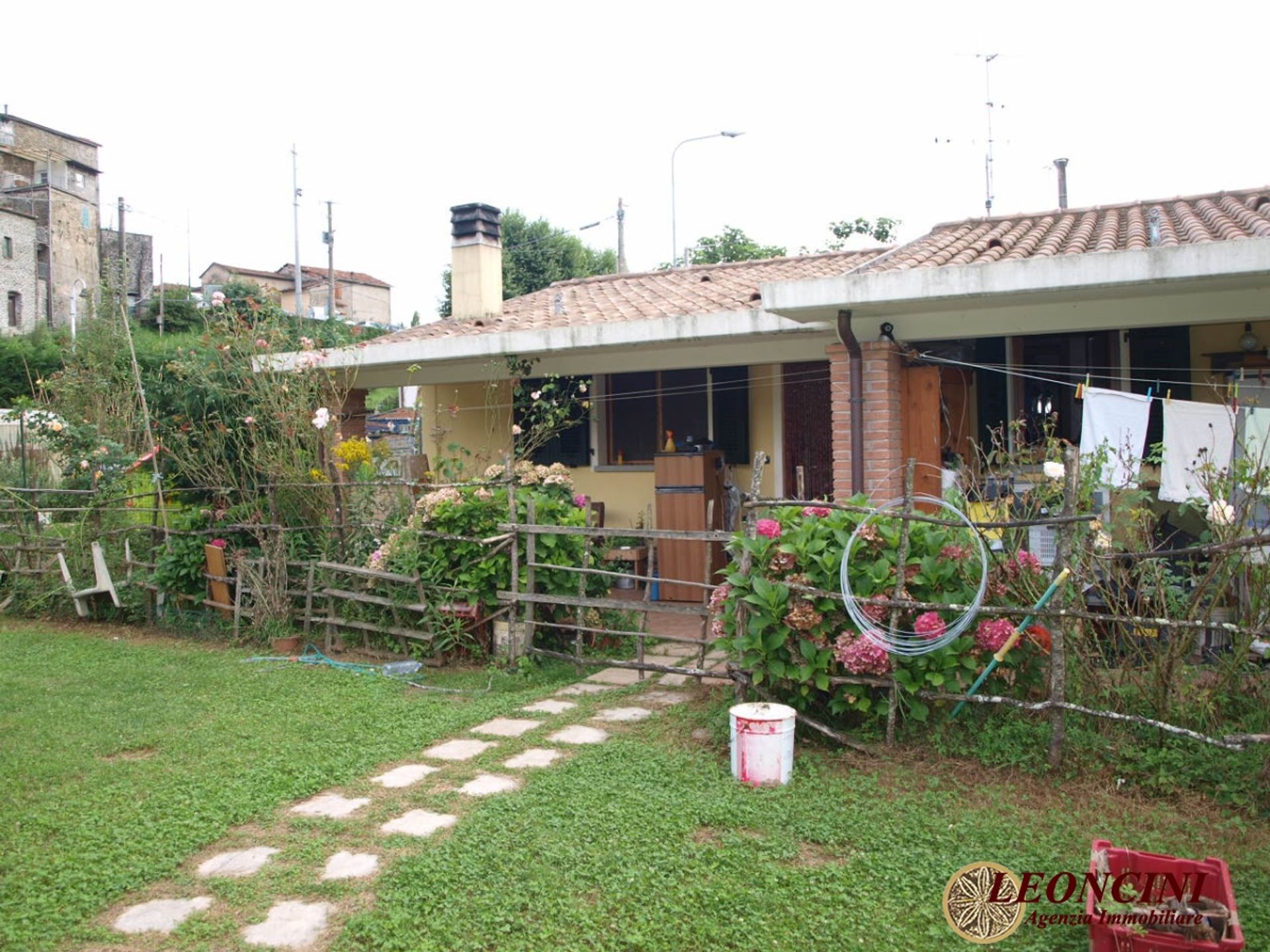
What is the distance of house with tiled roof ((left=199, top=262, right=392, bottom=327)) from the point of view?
4272 centimetres

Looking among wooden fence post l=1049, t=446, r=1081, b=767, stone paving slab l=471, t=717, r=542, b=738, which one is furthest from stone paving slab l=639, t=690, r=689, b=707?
wooden fence post l=1049, t=446, r=1081, b=767

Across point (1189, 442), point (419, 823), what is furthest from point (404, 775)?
point (1189, 442)

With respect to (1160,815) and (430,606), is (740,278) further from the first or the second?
(1160,815)

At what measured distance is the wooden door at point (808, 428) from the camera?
9508 mm

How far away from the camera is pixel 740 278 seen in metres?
10.6

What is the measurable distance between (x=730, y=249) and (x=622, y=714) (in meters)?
25.1

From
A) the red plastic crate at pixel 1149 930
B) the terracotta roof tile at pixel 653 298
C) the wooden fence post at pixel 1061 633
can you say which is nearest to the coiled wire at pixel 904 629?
the wooden fence post at pixel 1061 633

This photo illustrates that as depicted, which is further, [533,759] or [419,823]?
[533,759]

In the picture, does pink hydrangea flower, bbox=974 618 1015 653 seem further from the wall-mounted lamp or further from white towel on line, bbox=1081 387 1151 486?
the wall-mounted lamp

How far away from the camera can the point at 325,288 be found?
1732 inches

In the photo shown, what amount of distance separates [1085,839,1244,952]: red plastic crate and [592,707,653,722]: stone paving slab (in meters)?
3.10

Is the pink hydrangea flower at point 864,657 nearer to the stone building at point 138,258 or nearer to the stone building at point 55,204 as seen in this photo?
the stone building at point 55,204

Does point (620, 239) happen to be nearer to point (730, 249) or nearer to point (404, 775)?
point (730, 249)

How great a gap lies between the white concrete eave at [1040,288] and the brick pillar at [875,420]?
0.99 ft
